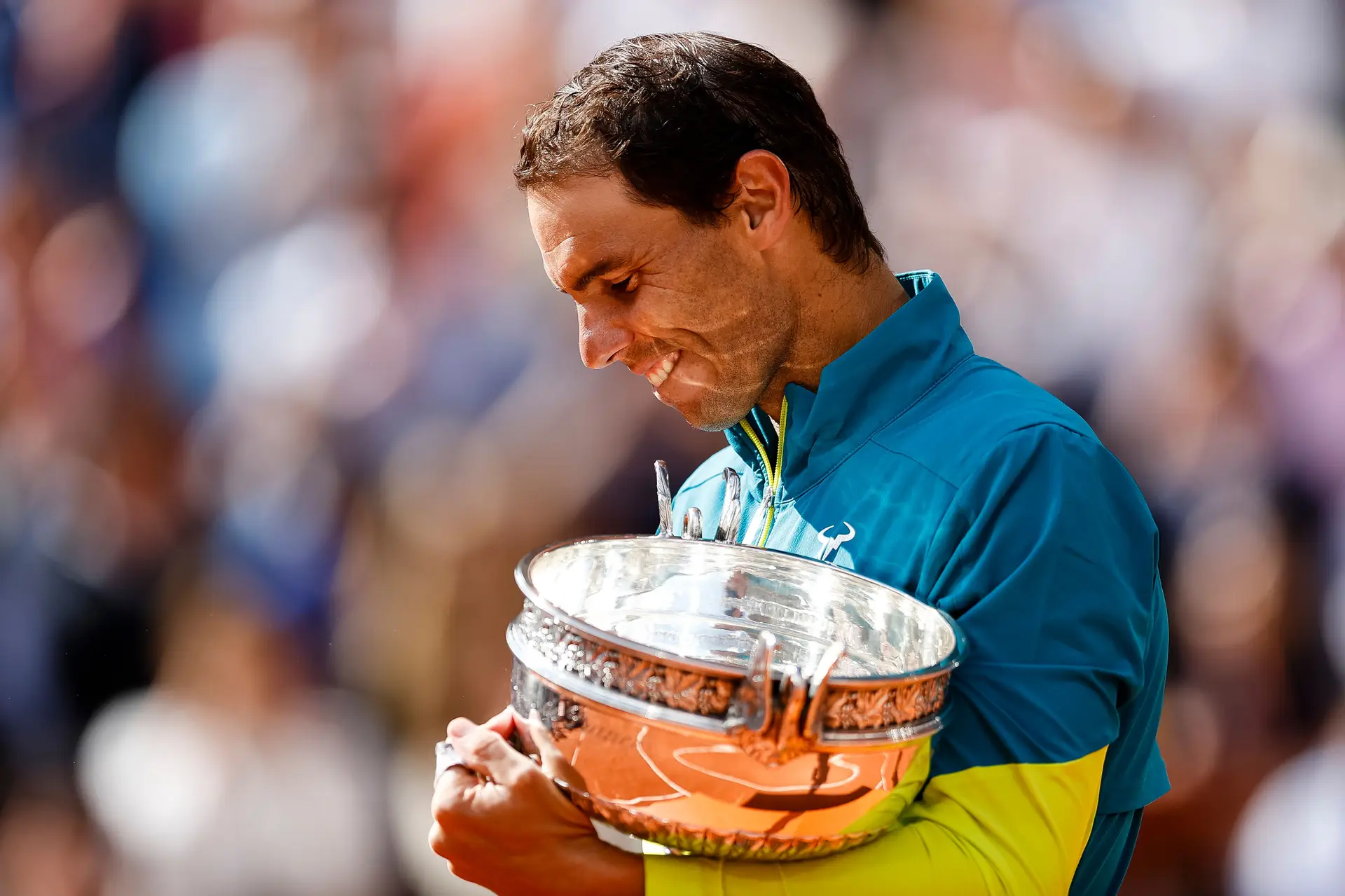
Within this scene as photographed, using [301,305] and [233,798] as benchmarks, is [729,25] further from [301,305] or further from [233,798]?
[233,798]

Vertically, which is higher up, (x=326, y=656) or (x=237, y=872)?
(x=326, y=656)

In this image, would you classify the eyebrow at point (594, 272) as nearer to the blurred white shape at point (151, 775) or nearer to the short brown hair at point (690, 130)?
the short brown hair at point (690, 130)

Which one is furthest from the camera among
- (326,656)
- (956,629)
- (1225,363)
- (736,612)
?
(326,656)

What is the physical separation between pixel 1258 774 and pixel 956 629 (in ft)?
4.68

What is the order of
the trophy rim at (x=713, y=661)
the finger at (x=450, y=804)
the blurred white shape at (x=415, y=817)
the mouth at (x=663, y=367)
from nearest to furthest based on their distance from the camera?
the trophy rim at (x=713, y=661)
the finger at (x=450, y=804)
the mouth at (x=663, y=367)
the blurred white shape at (x=415, y=817)

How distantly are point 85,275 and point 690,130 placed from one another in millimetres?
1927

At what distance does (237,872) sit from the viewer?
2498 mm

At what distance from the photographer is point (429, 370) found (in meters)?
2.39

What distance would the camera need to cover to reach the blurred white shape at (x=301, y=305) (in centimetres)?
244

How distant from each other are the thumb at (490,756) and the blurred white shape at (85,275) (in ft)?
6.66

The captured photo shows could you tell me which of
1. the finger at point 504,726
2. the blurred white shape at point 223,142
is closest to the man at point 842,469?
the finger at point 504,726

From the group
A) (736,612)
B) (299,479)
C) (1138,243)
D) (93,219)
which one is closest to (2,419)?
(93,219)

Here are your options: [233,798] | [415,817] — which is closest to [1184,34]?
[415,817]

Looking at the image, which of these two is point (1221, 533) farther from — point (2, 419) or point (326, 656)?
point (2, 419)
